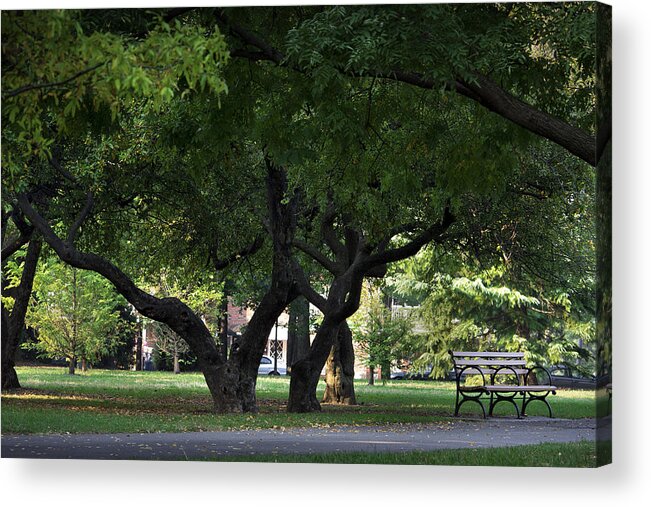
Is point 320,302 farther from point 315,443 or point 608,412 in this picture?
point 608,412

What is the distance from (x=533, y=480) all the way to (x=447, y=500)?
35.2 inches

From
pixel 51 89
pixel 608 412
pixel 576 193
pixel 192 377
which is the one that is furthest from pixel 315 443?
pixel 51 89

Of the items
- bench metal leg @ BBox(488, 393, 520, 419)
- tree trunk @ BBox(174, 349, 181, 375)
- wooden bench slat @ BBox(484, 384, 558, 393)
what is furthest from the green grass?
tree trunk @ BBox(174, 349, 181, 375)

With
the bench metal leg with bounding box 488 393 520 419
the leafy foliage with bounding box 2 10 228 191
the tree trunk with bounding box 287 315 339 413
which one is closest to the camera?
the leafy foliage with bounding box 2 10 228 191

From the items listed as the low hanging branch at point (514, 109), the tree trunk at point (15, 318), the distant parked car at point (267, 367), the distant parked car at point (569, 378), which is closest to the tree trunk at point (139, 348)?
the tree trunk at point (15, 318)

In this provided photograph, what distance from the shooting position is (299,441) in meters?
11.0

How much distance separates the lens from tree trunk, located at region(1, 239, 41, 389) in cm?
1130

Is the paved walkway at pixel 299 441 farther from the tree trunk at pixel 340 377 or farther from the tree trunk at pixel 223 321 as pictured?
the tree trunk at pixel 223 321

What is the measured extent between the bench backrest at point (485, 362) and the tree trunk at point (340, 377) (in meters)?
0.98

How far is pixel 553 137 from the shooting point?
352 inches

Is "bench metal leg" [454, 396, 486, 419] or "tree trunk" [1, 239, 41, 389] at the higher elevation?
"tree trunk" [1, 239, 41, 389]

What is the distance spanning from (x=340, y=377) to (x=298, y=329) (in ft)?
4.46

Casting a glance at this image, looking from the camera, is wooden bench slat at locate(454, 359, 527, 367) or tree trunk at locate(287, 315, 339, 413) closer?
wooden bench slat at locate(454, 359, 527, 367)

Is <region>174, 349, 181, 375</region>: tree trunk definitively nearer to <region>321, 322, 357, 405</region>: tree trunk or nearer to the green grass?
<region>321, 322, 357, 405</region>: tree trunk
